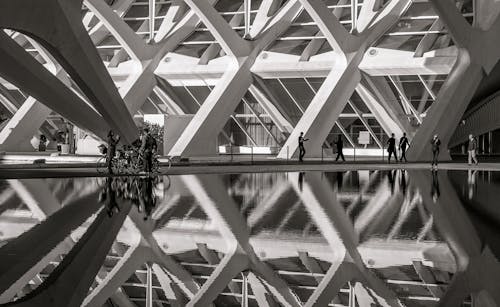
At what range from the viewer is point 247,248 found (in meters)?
9.76

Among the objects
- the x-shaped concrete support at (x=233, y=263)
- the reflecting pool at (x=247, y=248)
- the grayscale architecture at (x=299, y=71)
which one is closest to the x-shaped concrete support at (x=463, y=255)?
the reflecting pool at (x=247, y=248)

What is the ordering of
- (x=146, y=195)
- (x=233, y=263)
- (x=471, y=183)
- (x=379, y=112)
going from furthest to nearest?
(x=379, y=112), (x=471, y=183), (x=146, y=195), (x=233, y=263)

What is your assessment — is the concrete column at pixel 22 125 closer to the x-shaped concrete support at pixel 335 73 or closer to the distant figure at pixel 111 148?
the x-shaped concrete support at pixel 335 73

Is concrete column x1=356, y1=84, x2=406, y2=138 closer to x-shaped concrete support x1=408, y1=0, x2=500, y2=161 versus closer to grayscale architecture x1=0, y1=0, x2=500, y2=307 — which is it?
grayscale architecture x1=0, y1=0, x2=500, y2=307

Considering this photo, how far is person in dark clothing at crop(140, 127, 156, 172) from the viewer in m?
24.6

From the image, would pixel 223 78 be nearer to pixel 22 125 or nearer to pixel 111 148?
pixel 22 125

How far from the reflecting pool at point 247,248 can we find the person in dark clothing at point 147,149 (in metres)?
5.92

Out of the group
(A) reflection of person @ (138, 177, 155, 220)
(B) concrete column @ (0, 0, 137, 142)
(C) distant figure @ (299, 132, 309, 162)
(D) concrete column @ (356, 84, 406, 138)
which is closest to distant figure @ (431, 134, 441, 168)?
(C) distant figure @ (299, 132, 309, 162)

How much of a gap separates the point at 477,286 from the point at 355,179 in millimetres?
17936

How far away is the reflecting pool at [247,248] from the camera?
703 cm

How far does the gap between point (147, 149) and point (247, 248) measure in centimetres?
1515

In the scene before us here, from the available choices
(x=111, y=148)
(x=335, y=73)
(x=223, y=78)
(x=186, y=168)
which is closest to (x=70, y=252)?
(x=111, y=148)

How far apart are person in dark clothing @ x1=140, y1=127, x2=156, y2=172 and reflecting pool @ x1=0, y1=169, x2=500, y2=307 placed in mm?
5917

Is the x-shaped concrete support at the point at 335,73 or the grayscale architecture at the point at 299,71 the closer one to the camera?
the grayscale architecture at the point at 299,71
